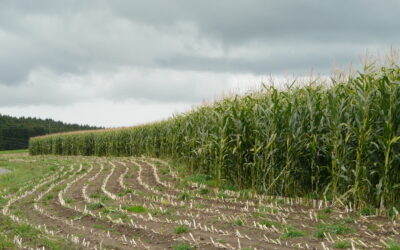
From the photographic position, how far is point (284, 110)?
37.6ft

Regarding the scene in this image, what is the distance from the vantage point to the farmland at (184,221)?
7551 millimetres

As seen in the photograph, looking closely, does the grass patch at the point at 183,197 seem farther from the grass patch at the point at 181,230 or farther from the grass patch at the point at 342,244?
the grass patch at the point at 342,244

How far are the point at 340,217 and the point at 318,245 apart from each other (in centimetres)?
216

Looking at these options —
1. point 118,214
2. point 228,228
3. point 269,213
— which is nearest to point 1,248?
point 118,214

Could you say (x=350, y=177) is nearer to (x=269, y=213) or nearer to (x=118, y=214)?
(x=269, y=213)

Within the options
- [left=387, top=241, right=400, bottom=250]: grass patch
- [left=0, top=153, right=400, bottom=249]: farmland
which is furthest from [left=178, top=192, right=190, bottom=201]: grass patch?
[left=387, top=241, right=400, bottom=250]: grass patch

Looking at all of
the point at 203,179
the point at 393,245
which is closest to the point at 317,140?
the point at 393,245

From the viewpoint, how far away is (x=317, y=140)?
1113 cm

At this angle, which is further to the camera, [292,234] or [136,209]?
[136,209]

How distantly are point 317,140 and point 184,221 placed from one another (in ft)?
14.7

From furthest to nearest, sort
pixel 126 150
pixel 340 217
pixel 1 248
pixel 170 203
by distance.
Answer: pixel 126 150, pixel 170 203, pixel 340 217, pixel 1 248

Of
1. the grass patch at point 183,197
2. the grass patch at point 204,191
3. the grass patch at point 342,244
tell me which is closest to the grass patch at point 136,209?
the grass patch at point 183,197

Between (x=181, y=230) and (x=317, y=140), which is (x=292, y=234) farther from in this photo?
(x=317, y=140)

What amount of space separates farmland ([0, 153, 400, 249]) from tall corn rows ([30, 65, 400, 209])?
2.13 feet
